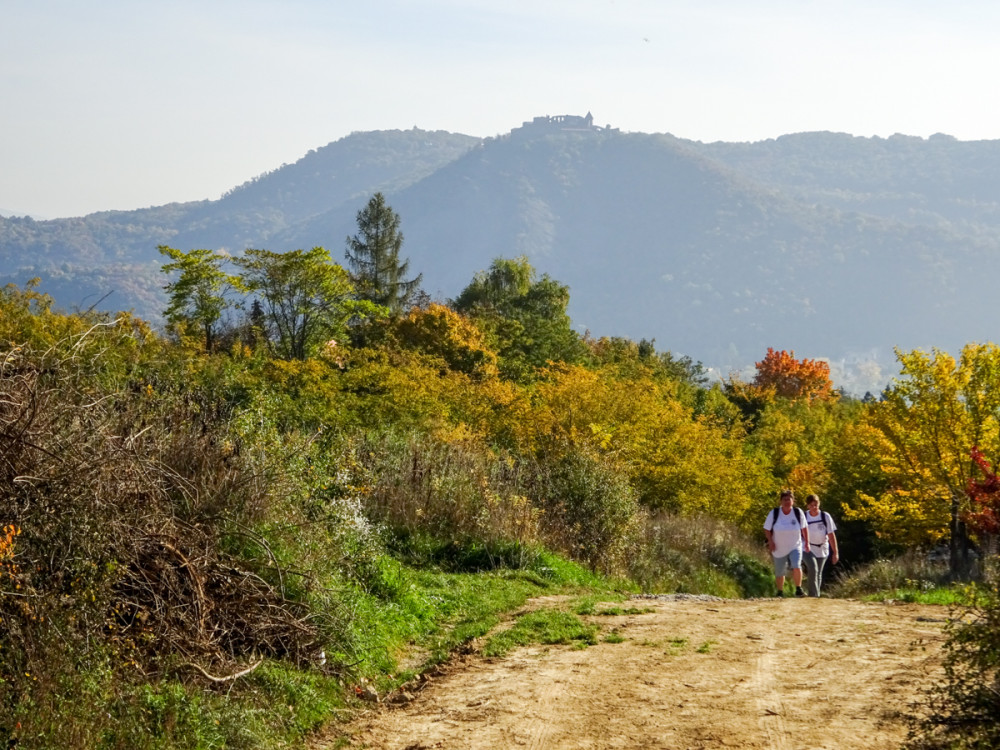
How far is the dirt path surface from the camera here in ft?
22.3

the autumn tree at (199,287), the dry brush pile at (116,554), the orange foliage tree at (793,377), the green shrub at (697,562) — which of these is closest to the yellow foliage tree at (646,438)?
the green shrub at (697,562)

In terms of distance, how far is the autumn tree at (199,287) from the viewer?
4259cm

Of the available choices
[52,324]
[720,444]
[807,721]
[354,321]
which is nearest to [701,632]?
[807,721]

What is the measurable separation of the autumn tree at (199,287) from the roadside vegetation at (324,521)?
848cm

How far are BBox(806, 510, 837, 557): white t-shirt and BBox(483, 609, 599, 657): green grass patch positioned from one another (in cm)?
528

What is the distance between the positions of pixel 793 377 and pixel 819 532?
67.8m

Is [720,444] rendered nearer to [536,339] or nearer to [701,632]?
[536,339]

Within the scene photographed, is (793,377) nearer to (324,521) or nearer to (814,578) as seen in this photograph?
(814,578)

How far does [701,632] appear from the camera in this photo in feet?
33.3

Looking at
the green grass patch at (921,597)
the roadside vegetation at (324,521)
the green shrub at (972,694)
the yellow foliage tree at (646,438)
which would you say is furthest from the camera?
the yellow foliage tree at (646,438)

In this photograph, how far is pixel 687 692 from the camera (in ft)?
25.6

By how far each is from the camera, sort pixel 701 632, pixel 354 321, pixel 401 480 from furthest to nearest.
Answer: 1. pixel 354 321
2. pixel 401 480
3. pixel 701 632

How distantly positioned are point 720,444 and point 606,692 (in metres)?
29.5

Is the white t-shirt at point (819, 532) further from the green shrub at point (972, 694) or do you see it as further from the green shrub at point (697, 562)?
the green shrub at point (972, 694)
